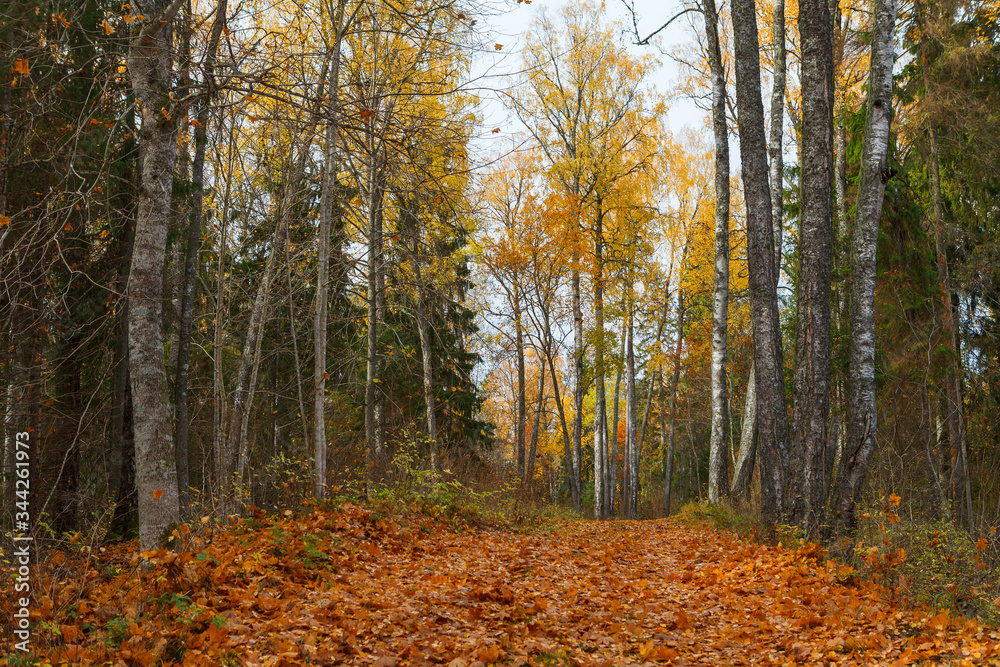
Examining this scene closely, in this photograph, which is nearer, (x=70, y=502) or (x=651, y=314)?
(x=70, y=502)

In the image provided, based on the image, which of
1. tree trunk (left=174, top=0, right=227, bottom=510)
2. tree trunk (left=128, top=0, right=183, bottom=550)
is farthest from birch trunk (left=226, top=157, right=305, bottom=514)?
tree trunk (left=128, top=0, right=183, bottom=550)

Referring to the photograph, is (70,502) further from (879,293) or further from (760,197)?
(879,293)

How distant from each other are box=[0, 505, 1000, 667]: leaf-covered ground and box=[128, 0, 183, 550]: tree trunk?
513 mm

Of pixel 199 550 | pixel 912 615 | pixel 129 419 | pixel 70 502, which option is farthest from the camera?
pixel 129 419

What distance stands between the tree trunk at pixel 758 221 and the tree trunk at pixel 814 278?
831 millimetres

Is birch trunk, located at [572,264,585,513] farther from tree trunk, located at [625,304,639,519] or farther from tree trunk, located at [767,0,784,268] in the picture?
tree trunk, located at [767,0,784,268]

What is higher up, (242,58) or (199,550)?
(242,58)

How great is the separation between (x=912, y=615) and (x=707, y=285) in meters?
16.7

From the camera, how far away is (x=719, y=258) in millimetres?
12547

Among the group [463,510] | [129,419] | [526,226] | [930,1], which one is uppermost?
[930,1]

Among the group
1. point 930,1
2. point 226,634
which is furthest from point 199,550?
point 930,1

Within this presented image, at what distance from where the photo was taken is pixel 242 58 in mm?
4535

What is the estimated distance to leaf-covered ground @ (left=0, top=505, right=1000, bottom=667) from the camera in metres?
3.76

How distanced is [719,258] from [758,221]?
4.05m
